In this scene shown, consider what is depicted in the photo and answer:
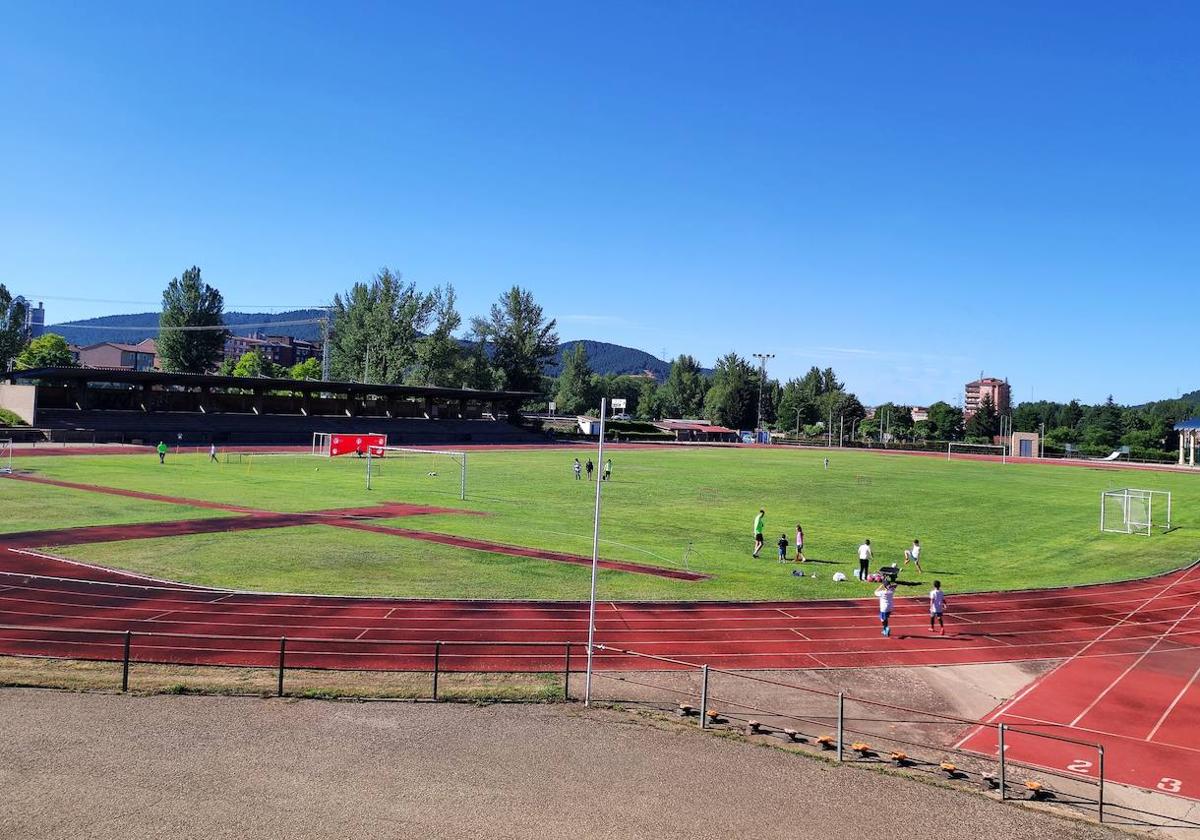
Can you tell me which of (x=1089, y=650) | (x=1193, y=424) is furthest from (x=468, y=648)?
(x=1193, y=424)

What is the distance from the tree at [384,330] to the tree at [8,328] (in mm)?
41025

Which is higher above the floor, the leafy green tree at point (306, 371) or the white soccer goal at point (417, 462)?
the leafy green tree at point (306, 371)

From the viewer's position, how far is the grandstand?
75.7 meters

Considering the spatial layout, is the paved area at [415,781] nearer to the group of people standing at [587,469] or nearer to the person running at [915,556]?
the person running at [915,556]

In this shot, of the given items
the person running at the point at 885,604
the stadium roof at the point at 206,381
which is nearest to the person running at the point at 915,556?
the person running at the point at 885,604

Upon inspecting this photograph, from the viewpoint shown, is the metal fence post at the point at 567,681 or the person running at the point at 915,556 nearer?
the metal fence post at the point at 567,681

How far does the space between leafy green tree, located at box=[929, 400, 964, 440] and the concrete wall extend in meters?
155

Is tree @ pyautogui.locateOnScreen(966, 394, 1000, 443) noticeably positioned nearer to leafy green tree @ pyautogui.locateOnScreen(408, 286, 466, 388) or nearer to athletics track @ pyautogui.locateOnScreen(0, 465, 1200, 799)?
leafy green tree @ pyautogui.locateOnScreen(408, 286, 466, 388)

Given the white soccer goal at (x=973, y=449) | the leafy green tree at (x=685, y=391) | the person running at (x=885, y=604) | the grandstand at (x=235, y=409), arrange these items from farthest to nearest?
the leafy green tree at (x=685, y=391), the white soccer goal at (x=973, y=449), the grandstand at (x=235, y=409), the person running at (x=885, y=604)

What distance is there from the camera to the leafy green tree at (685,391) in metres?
187

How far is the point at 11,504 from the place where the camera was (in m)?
35.8

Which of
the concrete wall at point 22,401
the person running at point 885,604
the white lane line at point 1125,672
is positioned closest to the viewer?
the white lane line at point 1125,672

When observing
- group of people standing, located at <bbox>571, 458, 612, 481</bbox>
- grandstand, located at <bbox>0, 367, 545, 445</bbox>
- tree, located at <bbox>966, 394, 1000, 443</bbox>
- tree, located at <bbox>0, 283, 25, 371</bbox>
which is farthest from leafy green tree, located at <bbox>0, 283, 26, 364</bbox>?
tree, located at <bbox>966, 394, 1000, 443</bbox>

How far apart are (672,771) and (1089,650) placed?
12.7 metres
